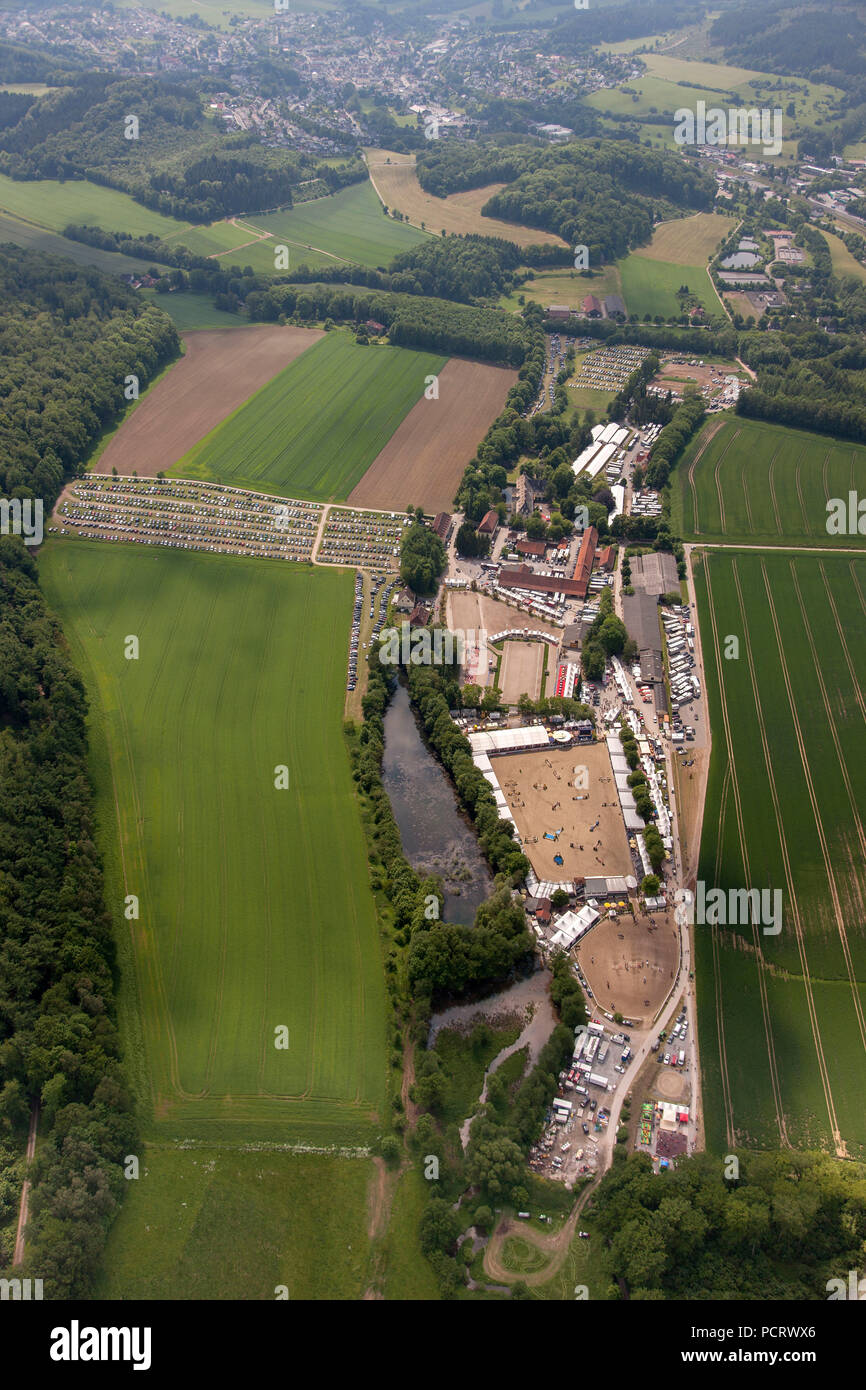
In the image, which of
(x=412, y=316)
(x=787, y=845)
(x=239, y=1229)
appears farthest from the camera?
(x=412, y=316)

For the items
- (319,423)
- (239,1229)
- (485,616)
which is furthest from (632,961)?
(319,423)

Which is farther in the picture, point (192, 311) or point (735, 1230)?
point (192, 311)

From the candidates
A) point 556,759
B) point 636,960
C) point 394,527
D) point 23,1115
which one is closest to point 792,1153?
point 636,960

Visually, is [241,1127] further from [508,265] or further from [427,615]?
[508,265]

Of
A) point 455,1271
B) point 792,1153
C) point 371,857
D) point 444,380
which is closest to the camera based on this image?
point 455,1271

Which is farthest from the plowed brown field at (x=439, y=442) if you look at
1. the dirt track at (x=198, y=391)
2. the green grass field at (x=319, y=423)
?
the dirt track at (x=198, y=391)

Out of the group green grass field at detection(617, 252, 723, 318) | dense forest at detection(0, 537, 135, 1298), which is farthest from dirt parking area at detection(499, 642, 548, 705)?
green grass field at detection(617, 252, 723, 318)

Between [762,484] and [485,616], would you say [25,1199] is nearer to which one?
[485,616]

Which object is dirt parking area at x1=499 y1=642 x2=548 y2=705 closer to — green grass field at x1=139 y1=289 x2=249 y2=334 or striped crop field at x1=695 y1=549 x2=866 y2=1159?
striped crop field at x1=695 y1=549 x2=866 y2=1159
